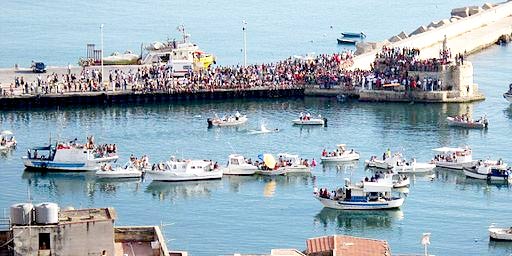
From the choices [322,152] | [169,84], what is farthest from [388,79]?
[322,152]

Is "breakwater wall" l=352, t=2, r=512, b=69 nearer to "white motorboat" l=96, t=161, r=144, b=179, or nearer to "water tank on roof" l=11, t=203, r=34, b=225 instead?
"white motorboat" l=96, t=161, r=144, b=179

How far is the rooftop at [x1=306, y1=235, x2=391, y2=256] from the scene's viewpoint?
51125 mm

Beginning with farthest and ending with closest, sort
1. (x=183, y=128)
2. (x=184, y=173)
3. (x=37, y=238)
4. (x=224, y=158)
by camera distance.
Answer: (x=183, y=128) < (x=224, y=158) < (x=184, y=173) < (x=37, y=238)

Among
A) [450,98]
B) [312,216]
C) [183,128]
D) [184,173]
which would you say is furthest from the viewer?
[450,98]

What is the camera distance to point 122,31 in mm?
165625

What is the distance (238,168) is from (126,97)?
26519 millimetres

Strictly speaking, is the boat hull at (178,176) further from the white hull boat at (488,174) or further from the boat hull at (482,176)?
the white hull boat at (488,174)

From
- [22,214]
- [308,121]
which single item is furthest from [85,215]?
[308,121]

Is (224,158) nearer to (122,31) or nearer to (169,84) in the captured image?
(169,84)

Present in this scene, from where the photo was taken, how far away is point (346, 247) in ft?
170

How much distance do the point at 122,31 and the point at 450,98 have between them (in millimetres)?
65202

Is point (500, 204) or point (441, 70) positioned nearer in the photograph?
point (500, 204)

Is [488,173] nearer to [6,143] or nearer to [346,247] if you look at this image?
[6,143]

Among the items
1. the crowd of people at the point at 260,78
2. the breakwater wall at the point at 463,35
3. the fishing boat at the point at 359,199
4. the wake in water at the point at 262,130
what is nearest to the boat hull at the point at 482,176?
the fishing boat at the point at 359,199
